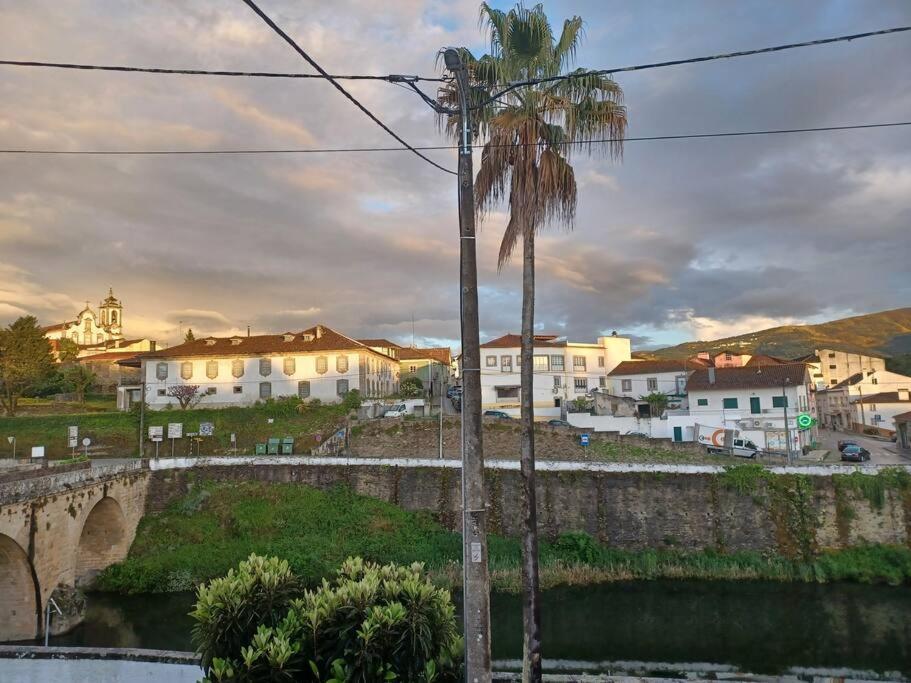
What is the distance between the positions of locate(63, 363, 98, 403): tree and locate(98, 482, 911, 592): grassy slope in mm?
31301

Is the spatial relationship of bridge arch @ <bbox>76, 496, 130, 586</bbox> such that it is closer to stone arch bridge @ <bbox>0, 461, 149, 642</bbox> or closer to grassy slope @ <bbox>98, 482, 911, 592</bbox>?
stone arch bridge @ <bbox>0, 461, 149, 642</bbox>

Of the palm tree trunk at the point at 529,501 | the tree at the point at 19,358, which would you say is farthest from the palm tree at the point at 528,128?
the tree at the point at 19,358

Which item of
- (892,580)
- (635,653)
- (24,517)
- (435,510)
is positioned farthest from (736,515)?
(24,517)

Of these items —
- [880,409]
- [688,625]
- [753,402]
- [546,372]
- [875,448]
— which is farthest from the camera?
[880,409]

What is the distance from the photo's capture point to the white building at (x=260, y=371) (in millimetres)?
47250

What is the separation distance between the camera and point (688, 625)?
69.3 feet

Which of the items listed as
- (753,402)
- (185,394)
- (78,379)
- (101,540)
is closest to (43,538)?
(101,540)

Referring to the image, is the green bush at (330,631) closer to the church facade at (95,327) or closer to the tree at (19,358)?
the tree at (19,358)

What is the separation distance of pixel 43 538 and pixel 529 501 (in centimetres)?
2024

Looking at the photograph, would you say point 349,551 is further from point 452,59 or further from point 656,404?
point 656,404

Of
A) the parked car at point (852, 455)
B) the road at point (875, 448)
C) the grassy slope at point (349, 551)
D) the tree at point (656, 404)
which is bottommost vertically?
the grassy slope at point (349, 551)

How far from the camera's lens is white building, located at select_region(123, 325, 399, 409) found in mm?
47250

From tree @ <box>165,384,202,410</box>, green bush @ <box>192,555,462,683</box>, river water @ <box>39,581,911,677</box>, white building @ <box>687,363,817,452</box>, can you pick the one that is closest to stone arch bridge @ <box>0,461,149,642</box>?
river water @ <box>39,581,911,677</box>

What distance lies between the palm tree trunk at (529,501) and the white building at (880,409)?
63268 mm
